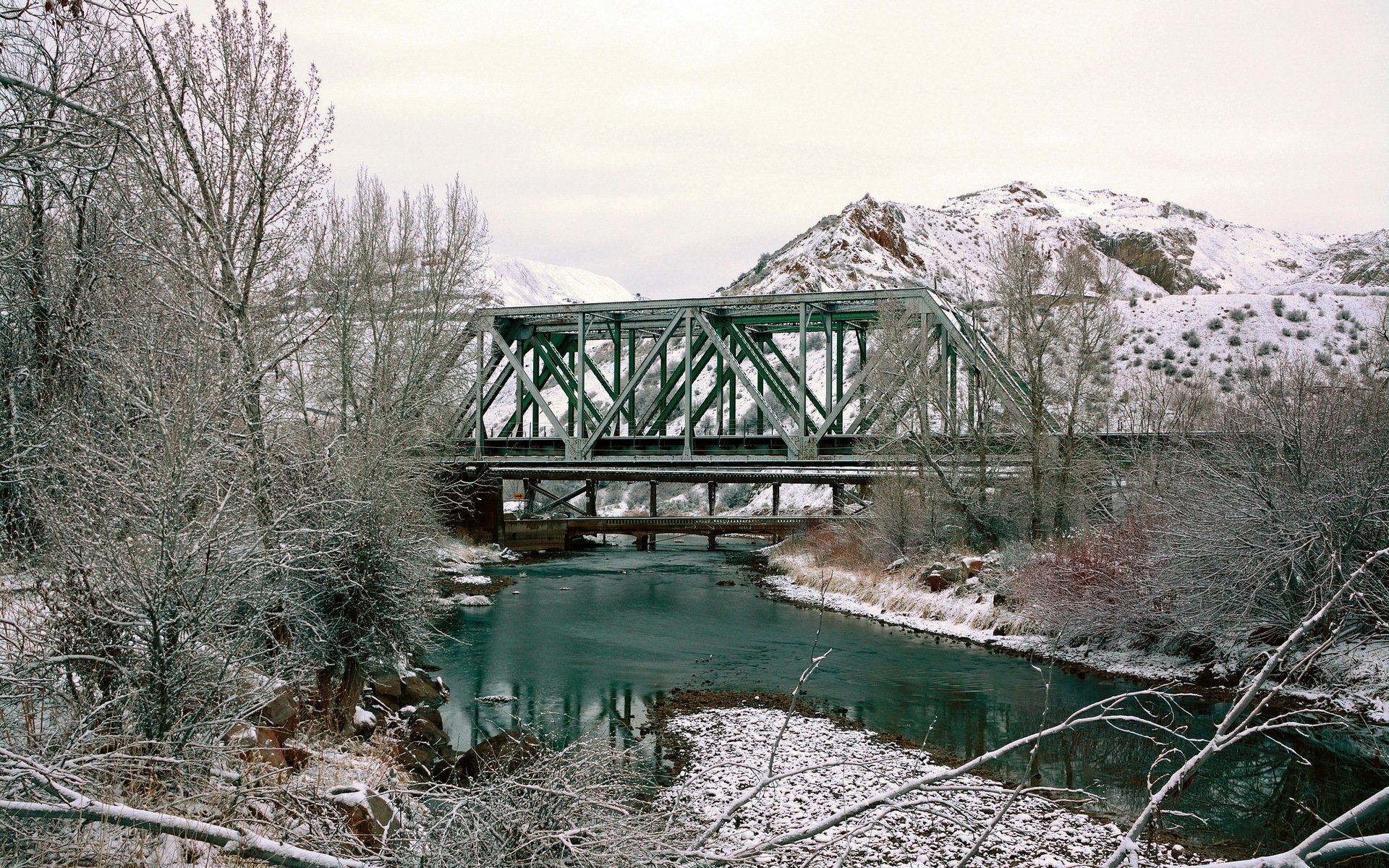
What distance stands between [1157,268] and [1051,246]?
47.7 feet

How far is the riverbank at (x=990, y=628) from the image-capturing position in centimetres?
1193

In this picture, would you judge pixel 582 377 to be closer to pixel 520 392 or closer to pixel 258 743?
pixel 520 392

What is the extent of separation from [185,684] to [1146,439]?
84.6 ft

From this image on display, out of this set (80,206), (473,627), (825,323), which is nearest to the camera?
(80,206)

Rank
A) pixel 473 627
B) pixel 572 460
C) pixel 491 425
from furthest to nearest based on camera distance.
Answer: pixel 491 425, pixel 572 460, pixel 473 627

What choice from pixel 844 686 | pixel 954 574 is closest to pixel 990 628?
pixel 954 574

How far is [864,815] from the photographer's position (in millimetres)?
8094

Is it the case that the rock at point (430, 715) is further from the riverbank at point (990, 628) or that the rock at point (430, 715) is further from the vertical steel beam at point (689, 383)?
the vertical steel beam at point (689, 383)

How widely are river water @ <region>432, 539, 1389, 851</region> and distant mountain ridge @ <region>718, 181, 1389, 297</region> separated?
52671mm

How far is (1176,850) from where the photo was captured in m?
7.97

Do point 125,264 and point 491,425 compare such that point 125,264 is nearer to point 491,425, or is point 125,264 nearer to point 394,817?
point 394,817

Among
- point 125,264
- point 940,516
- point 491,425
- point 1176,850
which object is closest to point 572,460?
point 940,516

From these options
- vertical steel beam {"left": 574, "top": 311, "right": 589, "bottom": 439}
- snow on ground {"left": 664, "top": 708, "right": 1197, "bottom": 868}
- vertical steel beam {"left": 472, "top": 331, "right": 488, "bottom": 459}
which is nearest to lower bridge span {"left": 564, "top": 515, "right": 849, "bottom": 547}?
vertical steel beam {"left": 574, "top": 311, "right": 589, "bottom": 439}

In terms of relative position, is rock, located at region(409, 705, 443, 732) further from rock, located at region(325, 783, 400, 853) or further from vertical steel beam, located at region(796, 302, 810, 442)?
vertical steel beam, located at region(796, 302, 810, 442)
